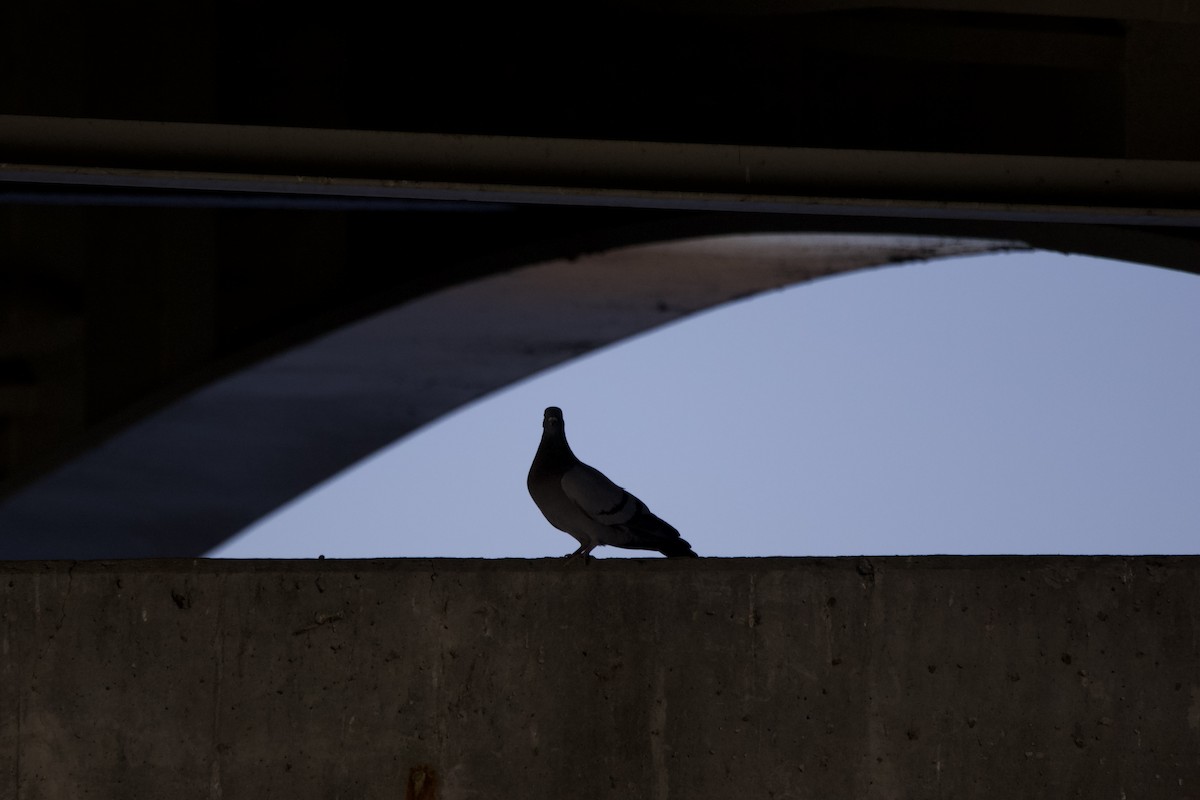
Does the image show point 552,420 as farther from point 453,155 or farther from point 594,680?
point 453,155

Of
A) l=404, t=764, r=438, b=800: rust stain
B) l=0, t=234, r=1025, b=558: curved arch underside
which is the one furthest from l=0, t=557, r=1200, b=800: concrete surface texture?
l=0, t=234, r=1025, b=558: curved arch underside

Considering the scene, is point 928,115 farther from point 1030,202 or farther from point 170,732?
point 170,732

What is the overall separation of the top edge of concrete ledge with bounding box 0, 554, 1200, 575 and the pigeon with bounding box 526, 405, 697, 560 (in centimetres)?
7

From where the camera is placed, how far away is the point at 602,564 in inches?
171

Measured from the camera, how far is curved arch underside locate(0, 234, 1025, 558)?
463 inches

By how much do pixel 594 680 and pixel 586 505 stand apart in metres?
0.60

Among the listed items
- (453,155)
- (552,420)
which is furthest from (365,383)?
(552,420)

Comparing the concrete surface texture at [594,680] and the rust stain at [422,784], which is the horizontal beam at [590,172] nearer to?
the concrete surface texture at [594,680]

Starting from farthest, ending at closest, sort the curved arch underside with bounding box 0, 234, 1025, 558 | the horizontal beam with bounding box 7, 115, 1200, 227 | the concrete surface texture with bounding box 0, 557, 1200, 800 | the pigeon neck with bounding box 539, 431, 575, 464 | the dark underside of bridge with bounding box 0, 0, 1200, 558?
the curved arch underside with bounding box 0, 234, 1025, 558 < the dark underside of bridge with bounding box 0, 0, 1200, 558 < the horizontal beam with bounding box 7, 115, 1200, 227 < the pigeon neck with bounding box 539, 431, 575, 464 < the concrete surface texture with bounding box 0, 557, 1200, 800

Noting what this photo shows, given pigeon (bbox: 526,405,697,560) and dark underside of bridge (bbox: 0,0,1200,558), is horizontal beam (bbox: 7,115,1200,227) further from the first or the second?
pigeon (bbox: 526,405,697,560)

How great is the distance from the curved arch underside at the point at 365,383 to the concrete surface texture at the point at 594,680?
6.70 meters

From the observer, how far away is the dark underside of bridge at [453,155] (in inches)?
195

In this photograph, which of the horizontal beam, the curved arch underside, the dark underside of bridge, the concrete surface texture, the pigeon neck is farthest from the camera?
the curved arch underside

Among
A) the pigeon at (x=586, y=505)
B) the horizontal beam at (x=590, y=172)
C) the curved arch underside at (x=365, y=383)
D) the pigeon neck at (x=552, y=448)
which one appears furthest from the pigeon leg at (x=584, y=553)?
the curved arch underside at (x=365, y=383)
